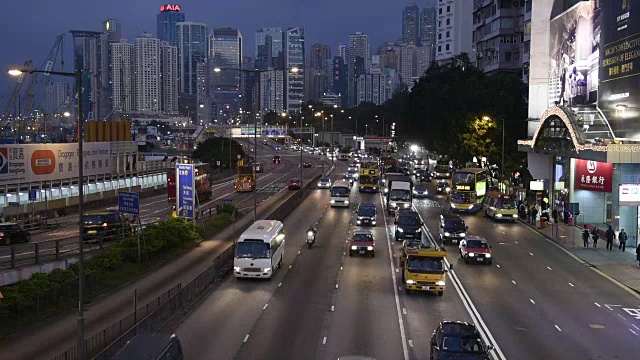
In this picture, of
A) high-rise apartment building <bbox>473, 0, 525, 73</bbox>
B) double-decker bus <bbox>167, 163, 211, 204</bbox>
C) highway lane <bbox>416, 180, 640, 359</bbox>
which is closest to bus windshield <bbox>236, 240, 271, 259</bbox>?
highway lane <bbox>416, 180, 640, 359</bbox>

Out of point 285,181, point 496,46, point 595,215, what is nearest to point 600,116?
point 595,215

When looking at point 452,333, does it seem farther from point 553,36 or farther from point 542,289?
point 553,36

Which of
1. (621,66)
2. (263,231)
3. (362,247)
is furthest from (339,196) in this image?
(263,231)

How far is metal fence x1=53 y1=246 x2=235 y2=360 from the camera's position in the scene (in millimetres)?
18875

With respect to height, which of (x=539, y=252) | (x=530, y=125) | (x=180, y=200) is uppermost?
(x=530, y=125)

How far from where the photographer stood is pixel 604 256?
→ 40.8 meters

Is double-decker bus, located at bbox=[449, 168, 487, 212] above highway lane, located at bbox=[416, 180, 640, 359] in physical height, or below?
above

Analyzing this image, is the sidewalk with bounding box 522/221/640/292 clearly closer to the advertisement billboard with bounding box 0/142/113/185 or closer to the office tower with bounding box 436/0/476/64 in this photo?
the advertisement billboard with bounding box 0/142/113/185

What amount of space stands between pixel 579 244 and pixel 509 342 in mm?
25025

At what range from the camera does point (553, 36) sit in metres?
65.1

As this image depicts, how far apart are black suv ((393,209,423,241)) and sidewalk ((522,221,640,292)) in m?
8.90

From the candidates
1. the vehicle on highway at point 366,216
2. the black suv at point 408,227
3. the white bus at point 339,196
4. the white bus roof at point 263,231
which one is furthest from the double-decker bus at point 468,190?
the white bus roof at point 263,231

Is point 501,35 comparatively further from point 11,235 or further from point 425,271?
point 11,235

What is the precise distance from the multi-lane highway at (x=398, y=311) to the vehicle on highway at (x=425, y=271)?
44 cm
